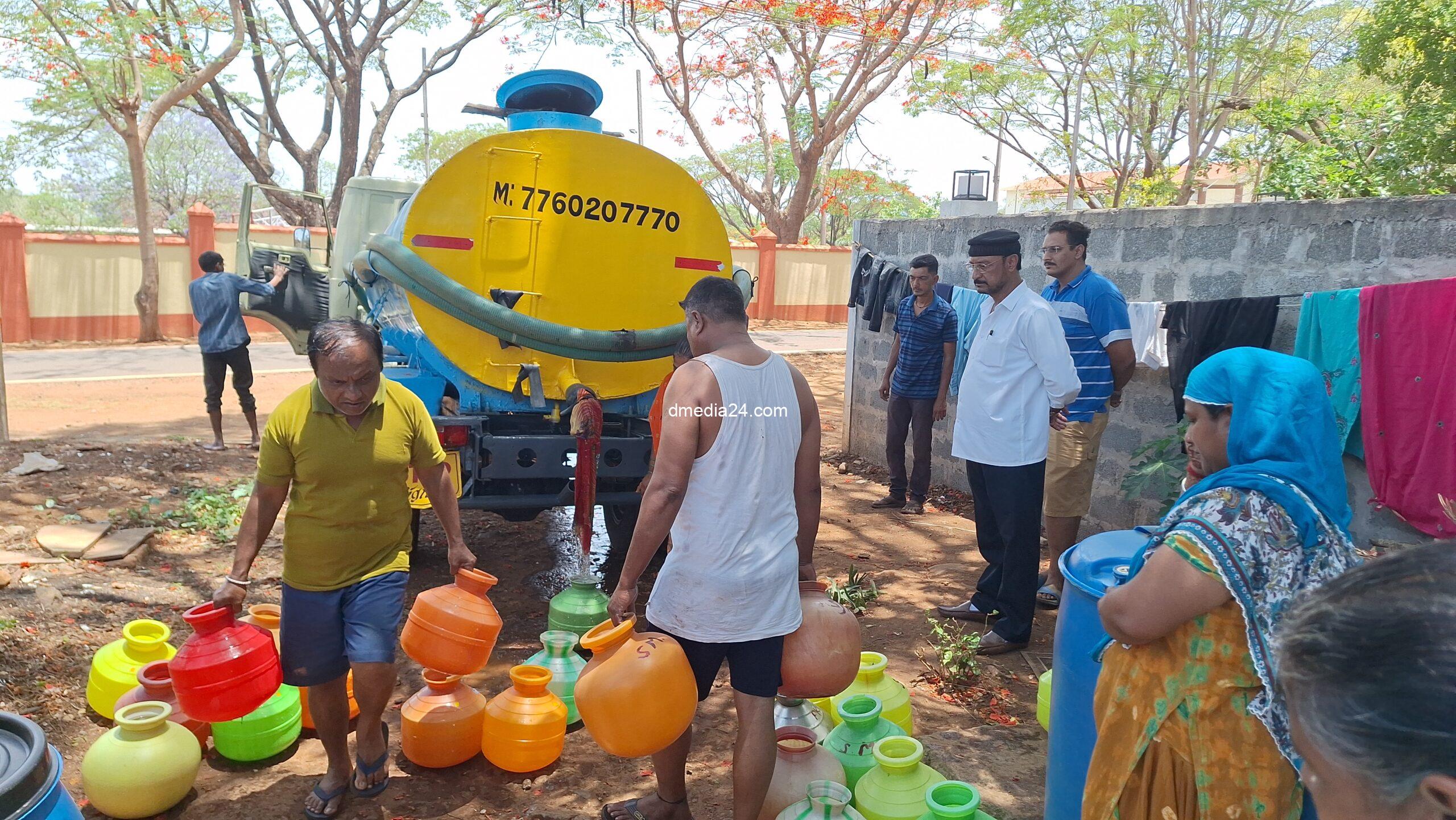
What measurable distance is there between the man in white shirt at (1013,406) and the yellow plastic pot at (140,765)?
120 inches

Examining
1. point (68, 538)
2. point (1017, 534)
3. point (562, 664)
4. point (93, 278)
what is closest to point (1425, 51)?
point (1017, 534)

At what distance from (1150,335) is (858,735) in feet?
9.96

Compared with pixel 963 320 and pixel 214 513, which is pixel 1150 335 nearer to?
pixel 963 320

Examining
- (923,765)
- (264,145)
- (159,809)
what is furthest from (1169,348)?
(264,145)

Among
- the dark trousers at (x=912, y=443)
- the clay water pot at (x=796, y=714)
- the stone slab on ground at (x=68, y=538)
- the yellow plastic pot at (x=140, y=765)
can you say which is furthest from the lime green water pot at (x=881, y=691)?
the stone slab on ground at (x=68, y=538)

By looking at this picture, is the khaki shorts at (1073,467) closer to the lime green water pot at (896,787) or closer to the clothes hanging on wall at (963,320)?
the clothes hanging on wall at (963,320)

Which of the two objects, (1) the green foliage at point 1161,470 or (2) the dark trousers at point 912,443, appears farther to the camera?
(2) the dark trousers at point 912,443

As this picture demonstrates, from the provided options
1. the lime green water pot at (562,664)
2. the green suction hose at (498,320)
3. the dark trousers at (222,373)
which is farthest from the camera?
the dark trousers at (222,373)

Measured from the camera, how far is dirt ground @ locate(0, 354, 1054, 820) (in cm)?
304

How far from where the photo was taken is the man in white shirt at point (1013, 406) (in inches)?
155

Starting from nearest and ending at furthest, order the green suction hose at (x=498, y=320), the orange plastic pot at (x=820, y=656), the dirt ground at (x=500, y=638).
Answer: the orange plastic pot at (x=820, y=656) → the dirt ground at (x=500, y=638) → the green suction hose at (x=498, y=320)

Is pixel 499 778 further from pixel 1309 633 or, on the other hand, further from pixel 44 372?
pixel 44 372

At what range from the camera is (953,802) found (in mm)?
2314

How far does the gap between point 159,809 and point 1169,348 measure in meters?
4.60
